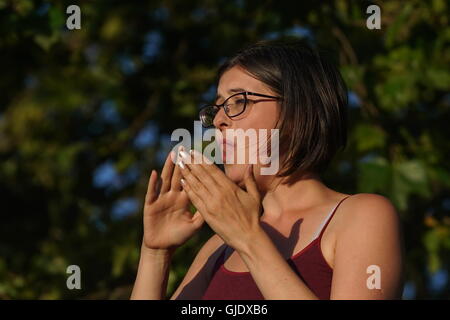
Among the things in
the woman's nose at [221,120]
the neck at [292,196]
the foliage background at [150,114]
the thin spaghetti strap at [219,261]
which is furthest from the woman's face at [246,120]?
the foliage background at [150,114]

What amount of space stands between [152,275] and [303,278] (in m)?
0.58

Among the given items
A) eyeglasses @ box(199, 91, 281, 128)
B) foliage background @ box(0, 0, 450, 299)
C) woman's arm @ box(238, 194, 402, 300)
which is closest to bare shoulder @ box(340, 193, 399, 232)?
woman's arm @ box(238, 194, 402, 300)

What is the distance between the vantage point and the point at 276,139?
8.81 feet

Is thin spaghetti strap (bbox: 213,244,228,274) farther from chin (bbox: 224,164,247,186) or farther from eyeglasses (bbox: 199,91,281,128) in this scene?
eyeglasses (bbox: 199,91,281,128)

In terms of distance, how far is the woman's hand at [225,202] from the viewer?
232 centimetres

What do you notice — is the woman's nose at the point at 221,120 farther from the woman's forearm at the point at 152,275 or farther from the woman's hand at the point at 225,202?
the woman's forearm at the point at 152,275

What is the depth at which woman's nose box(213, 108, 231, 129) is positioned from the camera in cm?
268

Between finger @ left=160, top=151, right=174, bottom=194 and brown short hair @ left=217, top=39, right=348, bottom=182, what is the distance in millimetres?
384

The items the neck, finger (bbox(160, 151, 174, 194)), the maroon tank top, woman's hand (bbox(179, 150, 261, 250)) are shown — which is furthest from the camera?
the neck

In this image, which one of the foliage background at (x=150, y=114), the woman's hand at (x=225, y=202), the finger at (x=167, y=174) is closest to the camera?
the woman's hand at (x=225, y=202)

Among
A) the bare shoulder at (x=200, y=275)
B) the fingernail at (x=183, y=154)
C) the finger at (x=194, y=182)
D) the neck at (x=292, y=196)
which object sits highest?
the fingernail at (x=183, y=154)

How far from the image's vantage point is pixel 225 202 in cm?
234

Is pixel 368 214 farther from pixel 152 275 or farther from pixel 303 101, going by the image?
pixel 152 275

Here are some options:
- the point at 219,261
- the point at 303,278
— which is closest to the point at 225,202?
the point at 303,278
